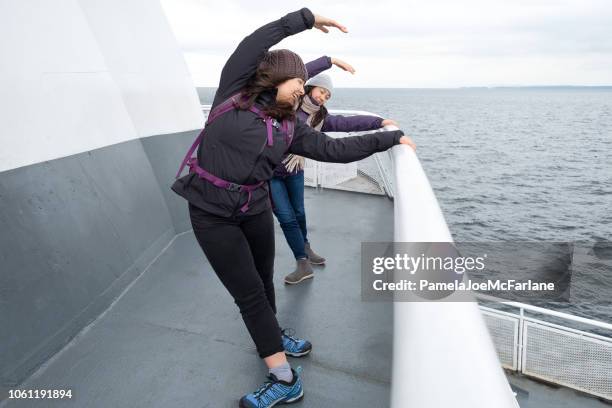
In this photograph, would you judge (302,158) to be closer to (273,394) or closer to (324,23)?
(324,23)

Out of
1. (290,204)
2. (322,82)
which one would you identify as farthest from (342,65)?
(290,204)

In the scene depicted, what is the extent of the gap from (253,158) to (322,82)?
152 centimetres

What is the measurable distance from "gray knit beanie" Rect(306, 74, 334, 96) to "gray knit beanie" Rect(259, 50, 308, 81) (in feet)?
4.35

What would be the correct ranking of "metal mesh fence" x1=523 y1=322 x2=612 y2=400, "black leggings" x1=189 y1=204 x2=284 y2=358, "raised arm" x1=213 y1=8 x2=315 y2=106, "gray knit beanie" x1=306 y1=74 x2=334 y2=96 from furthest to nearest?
1. "metal mesh fence" x1=523 y1=322 x2=612 y2=400
2. "gray knit beanie" x1=306 y1=74 x2=334 y2=96
3. "black leggings" x1=189 y1=204 x2=284 y2=358
4. "raised arm" x1=213 y1=8 x2=315 y2=106

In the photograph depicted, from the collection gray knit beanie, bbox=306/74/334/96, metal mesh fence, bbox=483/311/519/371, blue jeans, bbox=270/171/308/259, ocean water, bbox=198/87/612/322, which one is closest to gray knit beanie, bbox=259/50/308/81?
gray knit beanie, bbox=306/74/334/96

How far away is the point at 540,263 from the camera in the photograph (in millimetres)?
21000

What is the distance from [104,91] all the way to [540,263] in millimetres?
21253

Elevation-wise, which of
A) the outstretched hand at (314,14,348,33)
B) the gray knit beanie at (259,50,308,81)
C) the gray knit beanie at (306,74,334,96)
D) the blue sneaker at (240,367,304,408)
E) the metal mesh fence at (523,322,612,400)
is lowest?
the metal mesh fence at (523,322,612,400)

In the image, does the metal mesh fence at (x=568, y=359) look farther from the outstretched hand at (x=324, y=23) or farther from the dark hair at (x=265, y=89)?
the dark hair at (x=265, y=89)

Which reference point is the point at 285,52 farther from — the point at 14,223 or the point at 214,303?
the point at 214,303

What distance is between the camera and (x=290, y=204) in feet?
12.2

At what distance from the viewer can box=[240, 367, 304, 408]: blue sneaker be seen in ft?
7.34

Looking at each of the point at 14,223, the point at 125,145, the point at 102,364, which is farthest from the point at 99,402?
the point at 125,145

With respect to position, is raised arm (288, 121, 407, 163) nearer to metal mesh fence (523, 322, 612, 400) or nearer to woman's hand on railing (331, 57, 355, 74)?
woman's hand on railing (331, 57, 355, 74)
